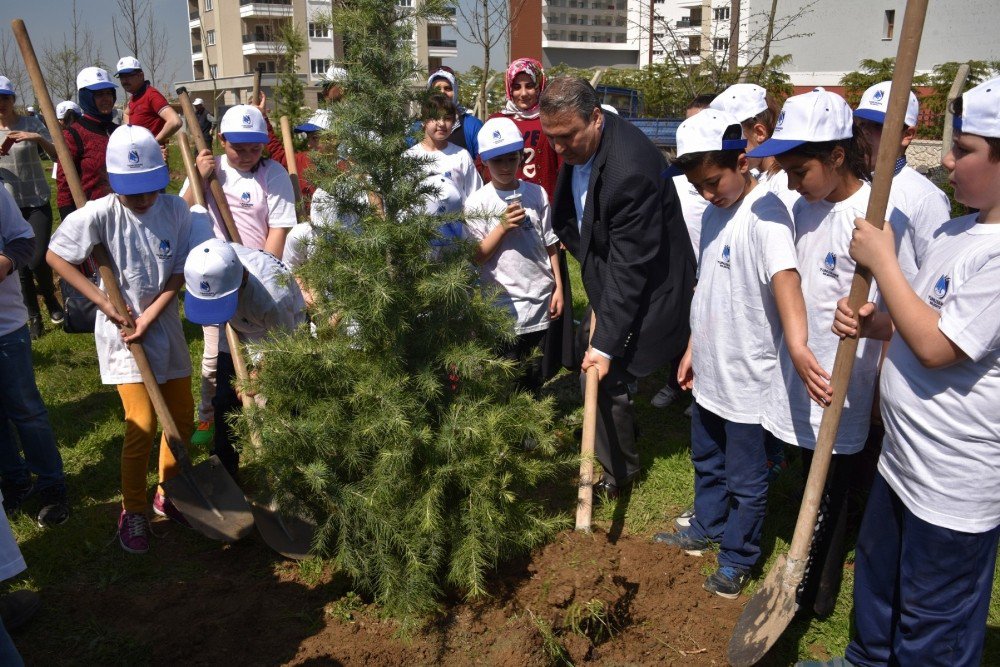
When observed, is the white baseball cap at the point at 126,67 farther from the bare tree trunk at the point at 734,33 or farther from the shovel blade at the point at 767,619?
the bare tree trunk at the point at 734,33

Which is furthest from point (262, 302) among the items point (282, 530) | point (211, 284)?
point (282, 530)

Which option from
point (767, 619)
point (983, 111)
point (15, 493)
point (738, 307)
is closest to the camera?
point (983, 111)

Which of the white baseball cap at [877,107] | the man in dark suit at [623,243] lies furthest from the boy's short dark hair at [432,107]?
the white baseball cap at [877,107]

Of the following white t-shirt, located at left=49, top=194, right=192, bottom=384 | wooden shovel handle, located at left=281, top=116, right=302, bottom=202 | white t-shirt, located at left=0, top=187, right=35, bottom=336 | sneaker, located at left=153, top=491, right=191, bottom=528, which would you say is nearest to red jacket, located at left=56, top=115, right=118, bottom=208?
wooden shovel handle, located at left=281, top=116, right=302, bottom=202

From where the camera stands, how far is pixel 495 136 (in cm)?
411

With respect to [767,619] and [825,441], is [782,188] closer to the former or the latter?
[825,441]

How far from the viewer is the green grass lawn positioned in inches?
126

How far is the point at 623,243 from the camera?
3.61m

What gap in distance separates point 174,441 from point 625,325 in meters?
2.24

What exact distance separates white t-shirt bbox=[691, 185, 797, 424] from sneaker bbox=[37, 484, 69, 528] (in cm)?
342

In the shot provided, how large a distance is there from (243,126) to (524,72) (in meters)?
2.00

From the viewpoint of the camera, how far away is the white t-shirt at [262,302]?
12.4 ft

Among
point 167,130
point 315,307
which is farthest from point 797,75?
point 315,307

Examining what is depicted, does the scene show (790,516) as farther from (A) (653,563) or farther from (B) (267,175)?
(B) (267,175)
